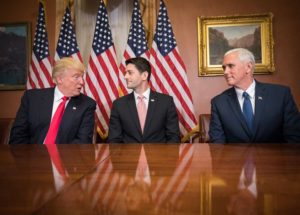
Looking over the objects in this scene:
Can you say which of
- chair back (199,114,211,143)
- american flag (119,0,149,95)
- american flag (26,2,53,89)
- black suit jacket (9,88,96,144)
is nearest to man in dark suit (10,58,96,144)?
black suit jacket (9,88,96,144)

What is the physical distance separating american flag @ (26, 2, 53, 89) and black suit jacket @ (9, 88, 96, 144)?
123 cm

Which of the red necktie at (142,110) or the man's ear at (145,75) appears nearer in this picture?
the red necktie at (142,110)

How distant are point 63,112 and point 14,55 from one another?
7.78 feet

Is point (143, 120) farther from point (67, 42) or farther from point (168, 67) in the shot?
point (67, 42)

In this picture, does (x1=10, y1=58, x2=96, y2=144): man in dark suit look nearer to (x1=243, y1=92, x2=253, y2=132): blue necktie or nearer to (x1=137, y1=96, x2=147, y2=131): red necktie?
(x1=137, y1=96, x2=147, y2=131): red necktie

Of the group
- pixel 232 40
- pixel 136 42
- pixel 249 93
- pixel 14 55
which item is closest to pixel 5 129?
pixel 14 55

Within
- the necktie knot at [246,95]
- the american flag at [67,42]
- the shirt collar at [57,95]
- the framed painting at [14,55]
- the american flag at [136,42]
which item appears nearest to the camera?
the necktie knot at [246,95]

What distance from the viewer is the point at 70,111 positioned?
3008mm

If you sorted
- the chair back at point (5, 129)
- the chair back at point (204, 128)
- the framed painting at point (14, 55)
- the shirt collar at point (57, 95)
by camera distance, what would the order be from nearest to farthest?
the shirt collar at point (57, 95) < the chair back at point (204, 128) < the chair back at point (5, 129) < the framed painting at point (14, 55)

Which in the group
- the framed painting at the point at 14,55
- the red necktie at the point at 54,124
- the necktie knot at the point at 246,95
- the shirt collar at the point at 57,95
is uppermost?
the framed painting at the point at 14,55

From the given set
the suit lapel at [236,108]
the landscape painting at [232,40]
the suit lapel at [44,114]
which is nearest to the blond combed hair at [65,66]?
the suit lapel at [44,114]

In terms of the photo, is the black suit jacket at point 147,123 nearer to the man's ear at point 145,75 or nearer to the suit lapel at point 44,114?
the man's ear at point 145,75

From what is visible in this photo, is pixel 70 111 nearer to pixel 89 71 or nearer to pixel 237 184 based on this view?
pixel 89 71

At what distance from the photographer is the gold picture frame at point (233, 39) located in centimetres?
428
